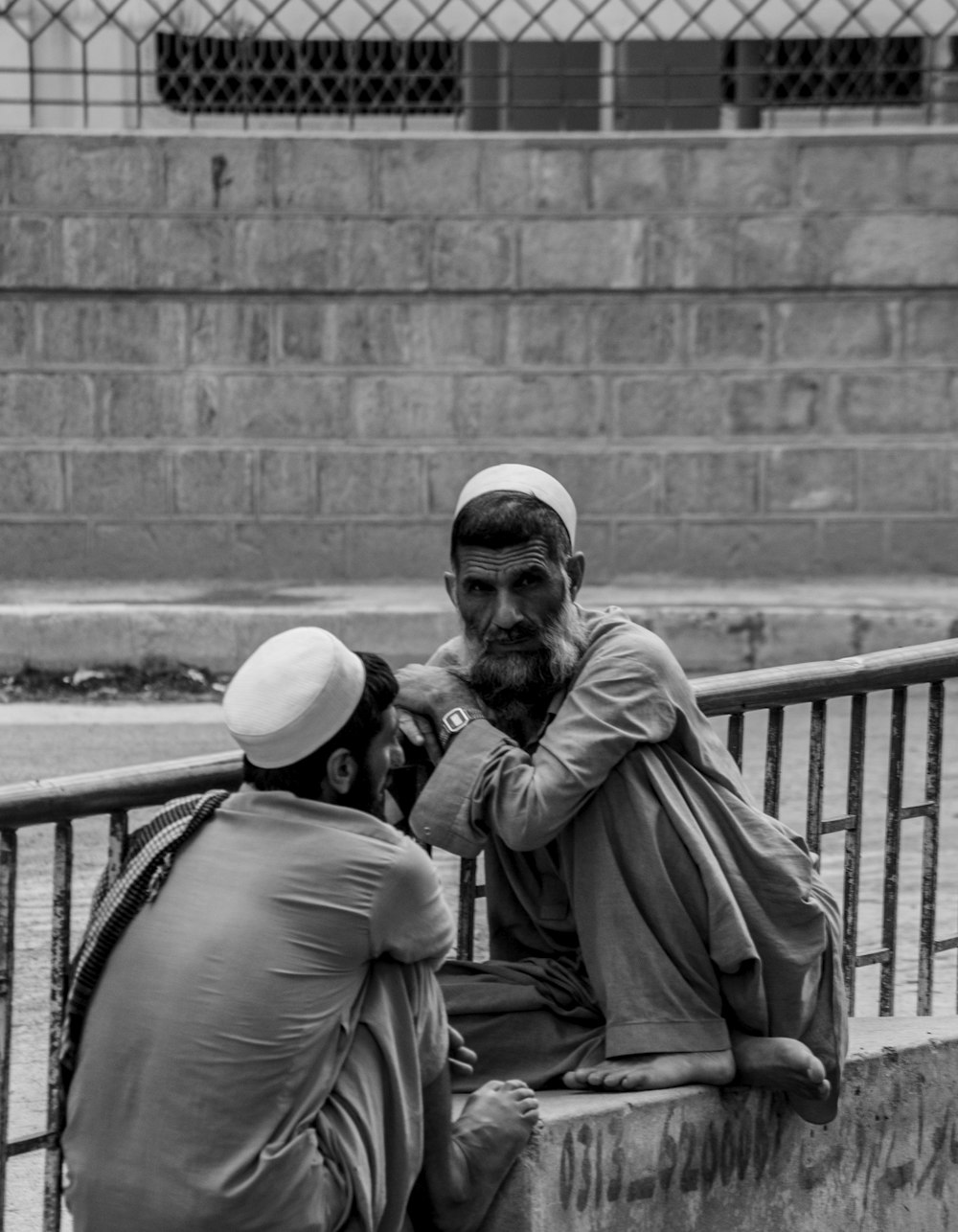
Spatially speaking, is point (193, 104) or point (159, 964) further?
point (193, 104)

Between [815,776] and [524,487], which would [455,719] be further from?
[815,776]

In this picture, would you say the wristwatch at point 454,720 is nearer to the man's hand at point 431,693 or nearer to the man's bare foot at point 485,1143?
the man's hand at point 431,693

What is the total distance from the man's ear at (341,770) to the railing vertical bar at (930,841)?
1.63 meters

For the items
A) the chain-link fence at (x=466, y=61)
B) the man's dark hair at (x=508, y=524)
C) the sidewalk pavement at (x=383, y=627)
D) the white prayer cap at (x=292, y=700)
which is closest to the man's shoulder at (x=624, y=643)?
the man's dark hair at (x=508, y=524)

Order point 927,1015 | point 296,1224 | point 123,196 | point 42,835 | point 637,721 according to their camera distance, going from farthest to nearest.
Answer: point 123,196 → point 42,835 → point 927,1015 → point 637,721 → point 296,1224

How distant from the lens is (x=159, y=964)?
286 cm

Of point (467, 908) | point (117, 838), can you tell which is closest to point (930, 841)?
point (467, 908)

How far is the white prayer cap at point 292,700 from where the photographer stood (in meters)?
2.93

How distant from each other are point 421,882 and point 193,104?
8.11 metres

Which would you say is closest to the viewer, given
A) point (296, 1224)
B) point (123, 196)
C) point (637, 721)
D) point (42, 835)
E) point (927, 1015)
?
point (296, 1224)

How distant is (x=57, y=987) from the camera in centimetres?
319

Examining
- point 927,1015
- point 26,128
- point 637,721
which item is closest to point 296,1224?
point 637,721

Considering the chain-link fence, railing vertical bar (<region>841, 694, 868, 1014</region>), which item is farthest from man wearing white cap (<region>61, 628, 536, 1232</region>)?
the chain-link fence

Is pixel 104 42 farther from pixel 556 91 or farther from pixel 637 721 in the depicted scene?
pixel 637 721
